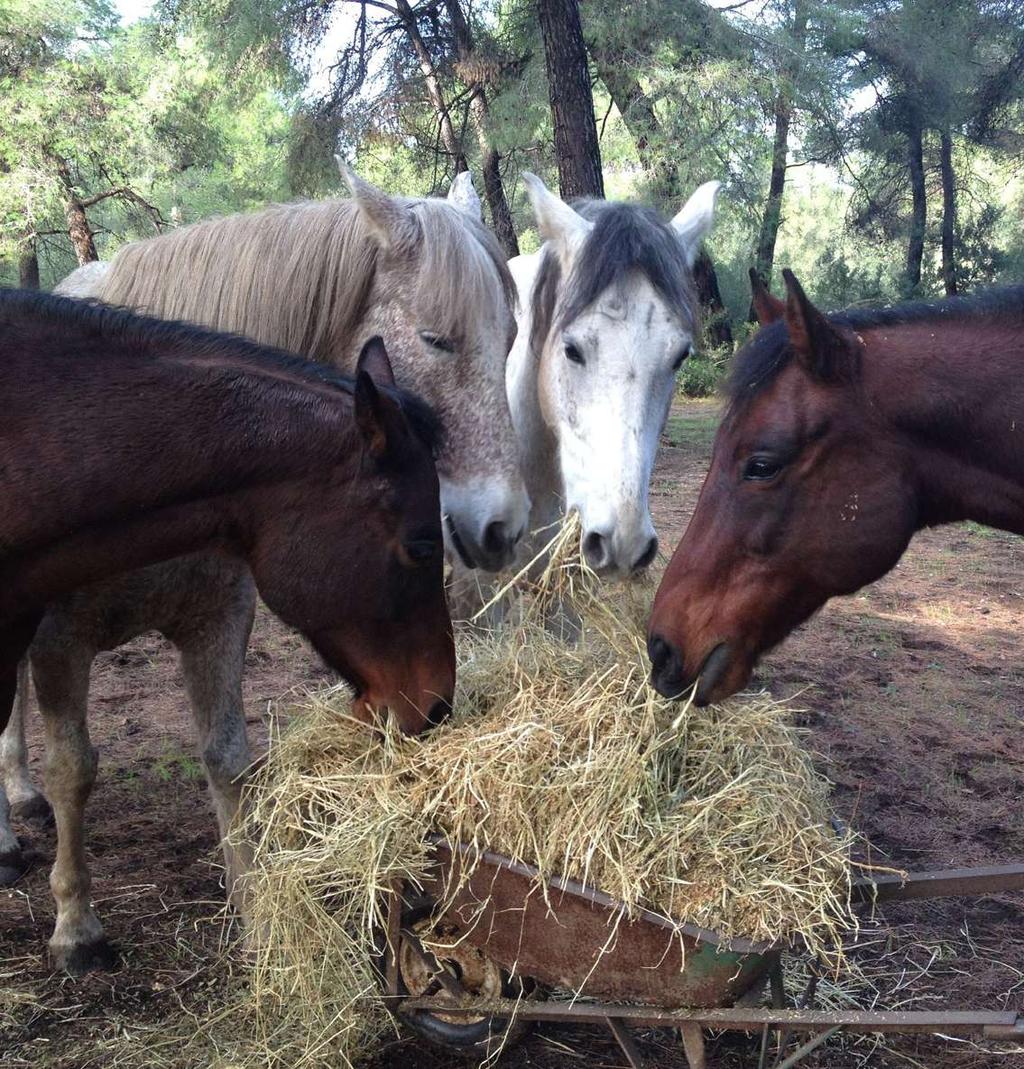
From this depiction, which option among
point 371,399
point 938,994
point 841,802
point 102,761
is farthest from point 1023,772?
point 102,761

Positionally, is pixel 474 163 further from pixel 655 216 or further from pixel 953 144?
pixel 953 144

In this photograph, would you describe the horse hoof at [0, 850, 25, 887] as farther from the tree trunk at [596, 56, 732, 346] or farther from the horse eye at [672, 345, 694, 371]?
the tree trunk at [596, 56, 732, 346]

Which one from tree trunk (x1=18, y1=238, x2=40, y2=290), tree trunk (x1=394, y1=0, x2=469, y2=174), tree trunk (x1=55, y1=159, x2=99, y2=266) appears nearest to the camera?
tree trunk (x1=394, y1=0, x2=469, y2=174)

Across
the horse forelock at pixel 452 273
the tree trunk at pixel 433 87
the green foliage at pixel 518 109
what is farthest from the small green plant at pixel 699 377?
the horse forelock at pixel 452 273

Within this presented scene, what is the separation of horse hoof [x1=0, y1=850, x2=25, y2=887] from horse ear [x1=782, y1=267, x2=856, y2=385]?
321cm

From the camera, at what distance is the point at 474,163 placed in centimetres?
1313

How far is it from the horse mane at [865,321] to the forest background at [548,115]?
5677 mm

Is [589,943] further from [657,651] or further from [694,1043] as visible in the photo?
[657,651]

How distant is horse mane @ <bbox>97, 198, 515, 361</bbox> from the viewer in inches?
120

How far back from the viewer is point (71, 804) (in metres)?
3.09

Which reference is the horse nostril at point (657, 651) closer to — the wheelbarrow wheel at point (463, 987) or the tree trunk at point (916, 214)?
the wheelbarrow wheel at point (463, 987)

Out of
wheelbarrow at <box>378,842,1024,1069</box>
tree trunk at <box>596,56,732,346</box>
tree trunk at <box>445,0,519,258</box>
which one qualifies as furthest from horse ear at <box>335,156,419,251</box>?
tree trunk at <box>445,0,519,258</box>

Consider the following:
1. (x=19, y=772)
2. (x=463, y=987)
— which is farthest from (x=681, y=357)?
(x=19, y=772)

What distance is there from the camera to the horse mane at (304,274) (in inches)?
120
